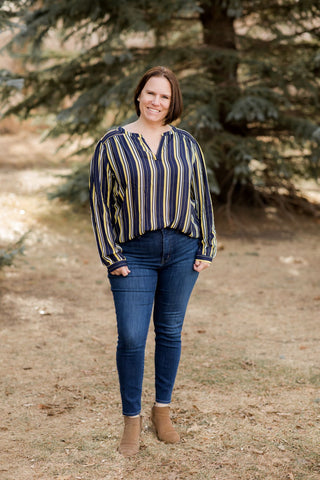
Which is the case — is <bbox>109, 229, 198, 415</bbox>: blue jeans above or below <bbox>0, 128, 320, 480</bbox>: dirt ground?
above

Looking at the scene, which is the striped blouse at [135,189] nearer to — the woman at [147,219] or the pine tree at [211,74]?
the woman at [147,219]

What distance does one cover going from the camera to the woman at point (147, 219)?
106 inches

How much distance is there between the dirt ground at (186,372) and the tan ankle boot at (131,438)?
0.05 m

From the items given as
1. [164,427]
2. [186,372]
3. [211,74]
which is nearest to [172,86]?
[164,427]

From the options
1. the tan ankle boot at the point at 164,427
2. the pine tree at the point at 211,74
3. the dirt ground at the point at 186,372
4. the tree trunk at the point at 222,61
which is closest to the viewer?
the dirt ground at the point at 186,372

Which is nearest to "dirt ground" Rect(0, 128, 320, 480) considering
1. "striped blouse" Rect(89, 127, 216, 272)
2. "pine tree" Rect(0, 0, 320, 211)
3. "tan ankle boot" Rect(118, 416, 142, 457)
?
"tan ankle boot" Rect(118, 416, 142, 457)

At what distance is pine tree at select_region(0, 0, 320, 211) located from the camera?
793 cm

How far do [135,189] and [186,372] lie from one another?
1959 mm

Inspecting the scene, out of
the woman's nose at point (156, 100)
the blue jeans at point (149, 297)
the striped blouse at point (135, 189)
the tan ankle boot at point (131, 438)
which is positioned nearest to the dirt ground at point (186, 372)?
the tan ankle boot at point (131, 438)

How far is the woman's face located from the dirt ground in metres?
1.86

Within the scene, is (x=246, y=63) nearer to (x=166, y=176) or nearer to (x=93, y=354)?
(x=93, y=354)

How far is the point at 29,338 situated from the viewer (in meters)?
4.80

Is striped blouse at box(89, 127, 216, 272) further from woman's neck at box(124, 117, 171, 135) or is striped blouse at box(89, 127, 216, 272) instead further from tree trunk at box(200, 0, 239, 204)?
tree trunk at box(200, 0, 239, 204)

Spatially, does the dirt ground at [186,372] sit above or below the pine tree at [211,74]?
below
